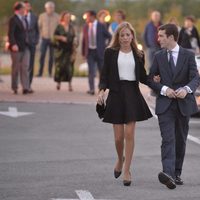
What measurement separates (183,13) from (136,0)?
559cm

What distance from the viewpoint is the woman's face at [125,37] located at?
10.3m

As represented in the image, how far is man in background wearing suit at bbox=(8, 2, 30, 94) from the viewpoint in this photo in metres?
19.9

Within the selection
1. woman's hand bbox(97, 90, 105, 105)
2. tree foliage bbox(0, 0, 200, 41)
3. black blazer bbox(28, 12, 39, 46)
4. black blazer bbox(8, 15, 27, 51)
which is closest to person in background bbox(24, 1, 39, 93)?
black blazer bbox(28, 12, 39, 46)

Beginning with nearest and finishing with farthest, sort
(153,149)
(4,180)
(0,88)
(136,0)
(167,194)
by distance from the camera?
(167,194) → (4,180) → (153,149) → (0,88) → (136,0)

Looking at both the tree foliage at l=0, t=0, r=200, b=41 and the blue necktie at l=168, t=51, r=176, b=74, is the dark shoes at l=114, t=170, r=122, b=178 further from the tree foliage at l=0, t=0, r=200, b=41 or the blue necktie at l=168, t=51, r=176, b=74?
the tree foliage at l=0, t=0, r=200, b=41

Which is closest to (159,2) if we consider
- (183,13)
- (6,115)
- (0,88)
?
(183,13)

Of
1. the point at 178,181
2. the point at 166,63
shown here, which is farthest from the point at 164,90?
the point at 178,181

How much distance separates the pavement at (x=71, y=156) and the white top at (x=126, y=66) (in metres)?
1.13

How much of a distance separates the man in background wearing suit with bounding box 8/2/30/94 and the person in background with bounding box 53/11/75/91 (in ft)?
3.59

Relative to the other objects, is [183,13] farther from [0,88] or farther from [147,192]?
[147,192]

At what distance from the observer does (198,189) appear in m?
10.1

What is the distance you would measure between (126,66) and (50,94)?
1052 cm

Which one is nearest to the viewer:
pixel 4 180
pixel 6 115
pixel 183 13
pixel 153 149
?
pixel 4 180

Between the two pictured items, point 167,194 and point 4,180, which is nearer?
point 167,194
